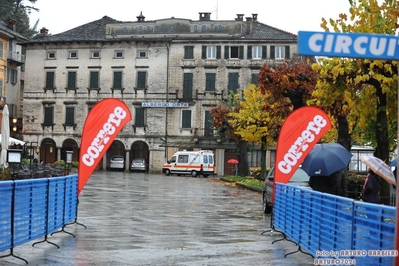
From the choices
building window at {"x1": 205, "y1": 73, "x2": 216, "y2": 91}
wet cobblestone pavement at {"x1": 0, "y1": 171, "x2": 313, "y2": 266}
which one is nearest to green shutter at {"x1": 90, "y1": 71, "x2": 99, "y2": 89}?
building window at {"x1": 205, "y1": 73, "x2": 216, "y2": 91}

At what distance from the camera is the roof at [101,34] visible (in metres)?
66.9

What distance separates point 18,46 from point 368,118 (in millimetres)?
58180

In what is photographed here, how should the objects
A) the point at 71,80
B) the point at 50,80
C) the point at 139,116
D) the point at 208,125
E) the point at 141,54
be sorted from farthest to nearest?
the point at 50,80 → the point at 71,80 → the point at 139,116 → the point at 141,54 → the point at 208,125

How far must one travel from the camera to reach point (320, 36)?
6195 millimetres

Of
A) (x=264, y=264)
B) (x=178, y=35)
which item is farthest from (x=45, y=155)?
(x=264, y=264)

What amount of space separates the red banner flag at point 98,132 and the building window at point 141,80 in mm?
52509

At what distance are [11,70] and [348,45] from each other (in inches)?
2548

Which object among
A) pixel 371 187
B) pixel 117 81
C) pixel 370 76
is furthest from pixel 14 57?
pixel 371 187

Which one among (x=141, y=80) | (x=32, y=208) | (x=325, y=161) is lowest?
(x=32, y=208)

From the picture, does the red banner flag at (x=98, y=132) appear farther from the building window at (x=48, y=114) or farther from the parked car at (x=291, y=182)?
the building window at (x=48, y=114)

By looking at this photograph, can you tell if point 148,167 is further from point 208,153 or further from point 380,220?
point 380,220

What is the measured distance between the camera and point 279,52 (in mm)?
66125

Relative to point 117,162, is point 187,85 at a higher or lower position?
higher

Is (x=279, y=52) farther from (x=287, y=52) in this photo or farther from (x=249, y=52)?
(x=249, y=52)
